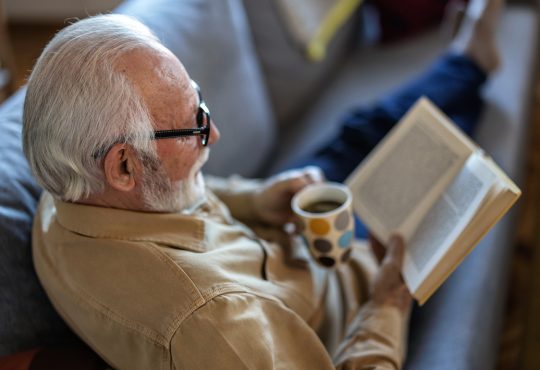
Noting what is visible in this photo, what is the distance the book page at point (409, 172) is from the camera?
3.80 feet

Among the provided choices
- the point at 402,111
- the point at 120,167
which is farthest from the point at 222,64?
the point at 120,167

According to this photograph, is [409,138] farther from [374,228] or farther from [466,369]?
[466,369]

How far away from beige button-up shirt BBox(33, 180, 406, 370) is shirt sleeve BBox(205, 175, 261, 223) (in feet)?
0.73

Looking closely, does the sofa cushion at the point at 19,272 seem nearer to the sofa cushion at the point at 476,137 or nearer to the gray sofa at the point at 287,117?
the gray sofa at the point at 287,117

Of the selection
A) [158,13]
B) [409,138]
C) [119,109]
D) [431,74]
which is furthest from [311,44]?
[119,109]

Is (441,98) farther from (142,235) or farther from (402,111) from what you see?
(142,235)

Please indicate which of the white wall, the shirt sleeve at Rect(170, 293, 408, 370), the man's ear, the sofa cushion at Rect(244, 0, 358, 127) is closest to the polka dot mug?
the shirt sleeve at Rect(170, 293, 408, 370)

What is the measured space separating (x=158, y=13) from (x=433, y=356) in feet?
3.28

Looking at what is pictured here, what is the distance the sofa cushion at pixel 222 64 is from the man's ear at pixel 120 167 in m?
0.53

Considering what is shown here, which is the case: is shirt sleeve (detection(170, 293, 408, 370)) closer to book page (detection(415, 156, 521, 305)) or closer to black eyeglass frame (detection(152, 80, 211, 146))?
book page (detection(415, 156, 521, 305))

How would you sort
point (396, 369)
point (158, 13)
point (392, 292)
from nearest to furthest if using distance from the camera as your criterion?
point (396, 369) → point (392, 292) → point (158, 13)

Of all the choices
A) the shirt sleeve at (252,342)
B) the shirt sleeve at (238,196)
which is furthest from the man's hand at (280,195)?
the shirt sleeve at (252,342)

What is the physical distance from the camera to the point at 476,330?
118cm

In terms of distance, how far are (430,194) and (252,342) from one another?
1.59 ft
